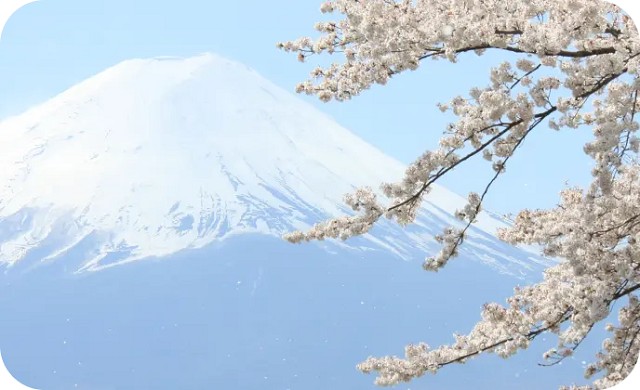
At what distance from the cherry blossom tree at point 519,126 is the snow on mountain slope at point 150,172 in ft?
72.2

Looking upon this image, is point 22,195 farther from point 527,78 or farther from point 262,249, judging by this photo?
point 527,78

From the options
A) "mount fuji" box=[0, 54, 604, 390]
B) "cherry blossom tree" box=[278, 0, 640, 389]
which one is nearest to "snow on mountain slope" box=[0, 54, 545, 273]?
"mount fuji" box=[0, 54, 604, 390]

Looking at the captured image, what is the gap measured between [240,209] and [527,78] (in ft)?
81.4

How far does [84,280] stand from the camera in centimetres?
2977

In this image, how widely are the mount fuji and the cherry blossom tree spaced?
20496 mm

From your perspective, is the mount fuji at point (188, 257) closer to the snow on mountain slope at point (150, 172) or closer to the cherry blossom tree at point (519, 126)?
the snow on mountain slope at point (150, 172)

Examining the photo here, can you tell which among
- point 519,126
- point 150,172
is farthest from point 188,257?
point 519,126

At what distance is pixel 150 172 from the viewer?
2866 cm

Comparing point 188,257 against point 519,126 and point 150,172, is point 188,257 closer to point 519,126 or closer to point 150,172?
point 150,172

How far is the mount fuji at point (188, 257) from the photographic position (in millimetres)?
24578

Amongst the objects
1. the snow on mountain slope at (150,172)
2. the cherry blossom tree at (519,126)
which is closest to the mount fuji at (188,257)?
the snow on mountain slope at (150,172)

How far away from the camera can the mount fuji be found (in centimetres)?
2458

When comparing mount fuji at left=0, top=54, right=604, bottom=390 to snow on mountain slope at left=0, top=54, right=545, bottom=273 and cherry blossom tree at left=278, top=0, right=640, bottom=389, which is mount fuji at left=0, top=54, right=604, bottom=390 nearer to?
snow on mountain slope at left=0, top=54, right=545, bottom=273

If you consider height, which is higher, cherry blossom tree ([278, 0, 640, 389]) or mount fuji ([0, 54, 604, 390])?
cherry blossom tree ([278, 0, 640, 389])
